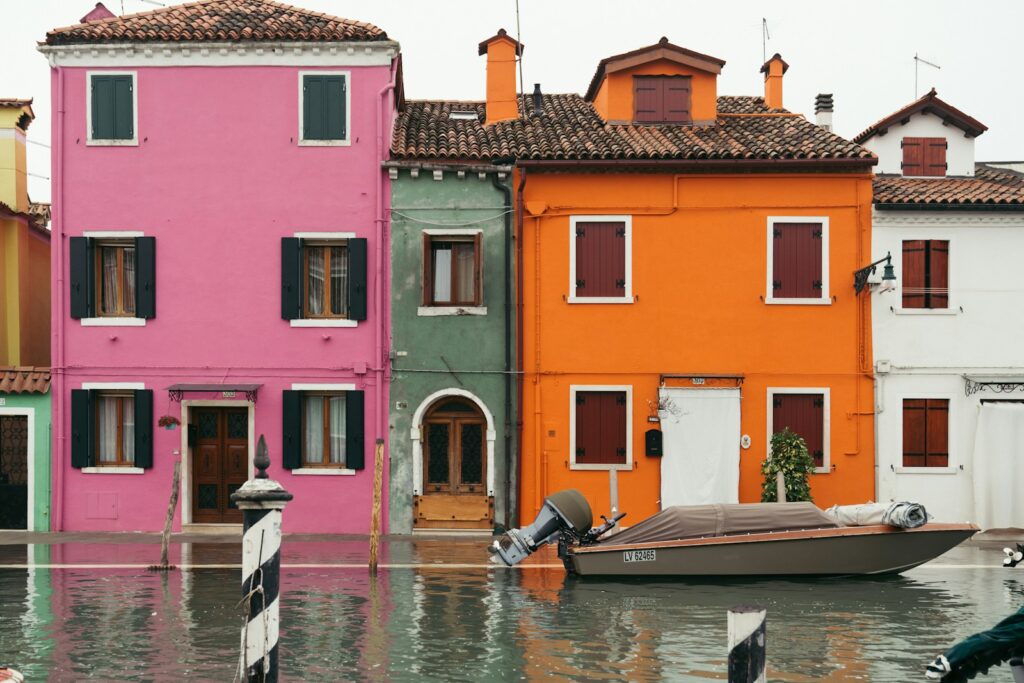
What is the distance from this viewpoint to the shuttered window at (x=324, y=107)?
22125mm

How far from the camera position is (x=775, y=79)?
84.3 ft

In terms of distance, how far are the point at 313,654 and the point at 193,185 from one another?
1221 centimetres

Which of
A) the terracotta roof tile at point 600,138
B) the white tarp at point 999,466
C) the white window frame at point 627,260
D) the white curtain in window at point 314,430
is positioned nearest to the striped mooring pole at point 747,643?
the white window frame at point 627,260

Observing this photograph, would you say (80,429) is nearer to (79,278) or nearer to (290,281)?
(79,278)

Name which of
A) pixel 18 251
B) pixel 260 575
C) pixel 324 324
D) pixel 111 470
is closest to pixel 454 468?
pixel 324 324

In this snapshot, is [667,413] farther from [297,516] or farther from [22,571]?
[22,571]

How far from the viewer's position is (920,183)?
23.0 meters

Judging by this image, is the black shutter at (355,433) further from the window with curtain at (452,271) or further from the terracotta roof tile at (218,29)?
the terracotta roof tile at (218,29)

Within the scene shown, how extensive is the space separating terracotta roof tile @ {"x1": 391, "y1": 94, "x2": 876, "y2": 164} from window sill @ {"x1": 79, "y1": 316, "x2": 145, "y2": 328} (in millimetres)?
5386

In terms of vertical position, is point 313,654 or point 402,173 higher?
point 402,173

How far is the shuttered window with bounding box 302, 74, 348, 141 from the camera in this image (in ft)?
72.6

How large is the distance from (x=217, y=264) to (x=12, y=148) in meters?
5.70

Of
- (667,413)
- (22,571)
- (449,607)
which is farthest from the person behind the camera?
(667,413)

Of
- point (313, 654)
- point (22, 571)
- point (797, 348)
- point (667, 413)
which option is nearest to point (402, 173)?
point (667, 413)
